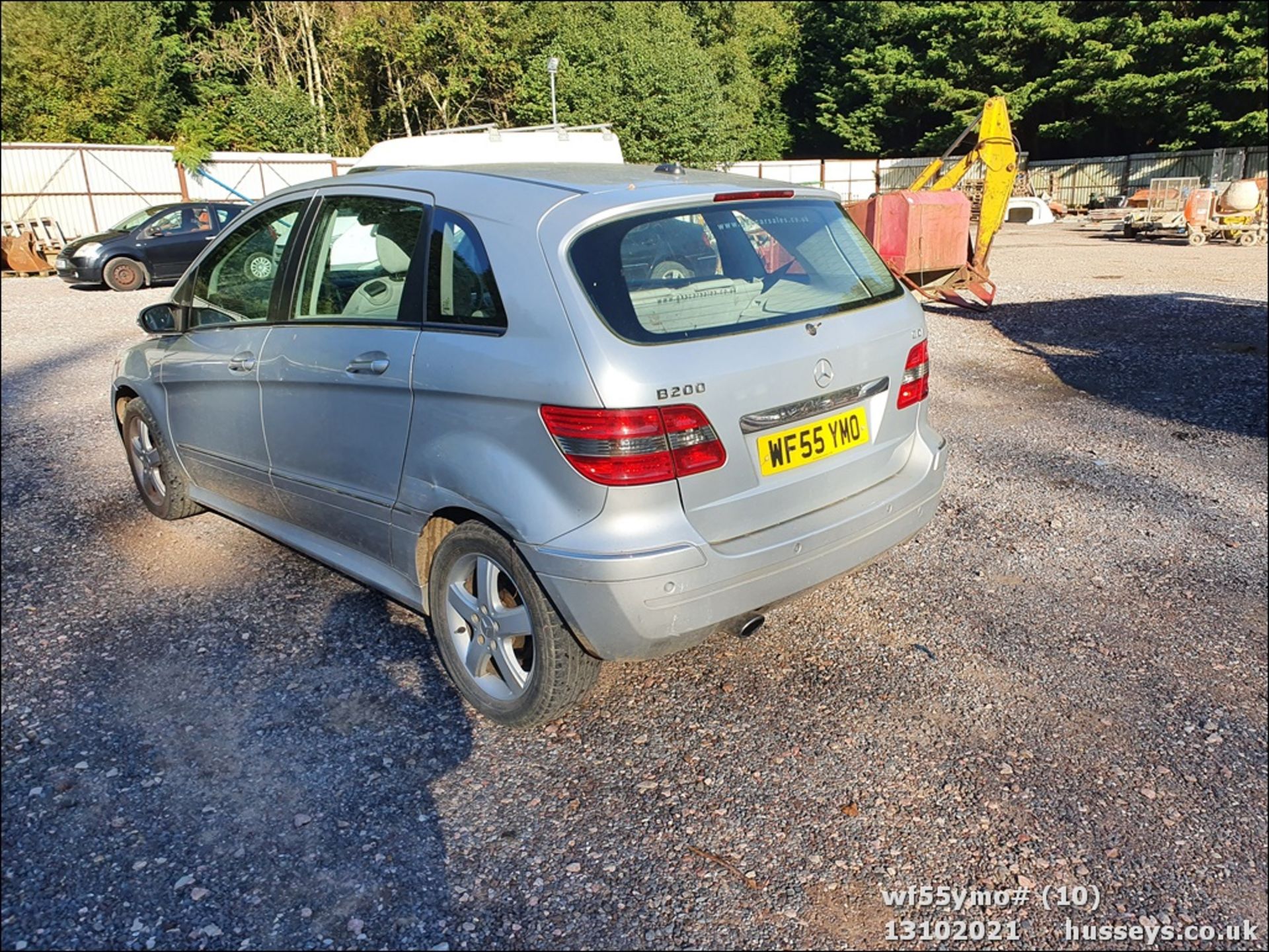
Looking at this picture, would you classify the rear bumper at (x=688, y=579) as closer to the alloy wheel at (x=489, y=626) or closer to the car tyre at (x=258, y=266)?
the alloy wheel at (x=489, y=626)

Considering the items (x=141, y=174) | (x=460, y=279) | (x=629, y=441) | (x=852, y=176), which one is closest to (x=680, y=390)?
(x=629, y=441)

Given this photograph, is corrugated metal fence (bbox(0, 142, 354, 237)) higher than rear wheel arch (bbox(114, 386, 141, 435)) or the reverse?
higher

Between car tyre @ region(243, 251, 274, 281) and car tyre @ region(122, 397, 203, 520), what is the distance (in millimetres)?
1163

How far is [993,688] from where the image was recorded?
3432 mm

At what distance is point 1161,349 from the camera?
30.8 ft

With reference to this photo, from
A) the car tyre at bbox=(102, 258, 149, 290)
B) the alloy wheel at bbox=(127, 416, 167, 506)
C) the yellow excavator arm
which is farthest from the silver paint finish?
the car tyre at bbox=(102, 258, 149, 290)

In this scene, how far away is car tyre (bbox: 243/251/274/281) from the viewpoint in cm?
396

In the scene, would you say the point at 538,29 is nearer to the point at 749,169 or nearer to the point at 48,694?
the point at 749,169

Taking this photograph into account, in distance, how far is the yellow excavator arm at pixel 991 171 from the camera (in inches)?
544

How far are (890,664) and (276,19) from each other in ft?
124

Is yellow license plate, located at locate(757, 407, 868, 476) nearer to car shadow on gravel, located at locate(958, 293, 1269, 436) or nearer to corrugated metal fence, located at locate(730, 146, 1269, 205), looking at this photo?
car shadow on gravel, located at locate(958, 293, 1269, 436)

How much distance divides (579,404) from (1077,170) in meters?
41.3

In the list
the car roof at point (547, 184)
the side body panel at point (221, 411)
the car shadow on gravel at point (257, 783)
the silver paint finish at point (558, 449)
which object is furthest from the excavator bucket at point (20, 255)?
the car roof at point (547, 184)

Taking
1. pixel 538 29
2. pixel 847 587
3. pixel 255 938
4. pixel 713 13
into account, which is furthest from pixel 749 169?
pixel 255 938
